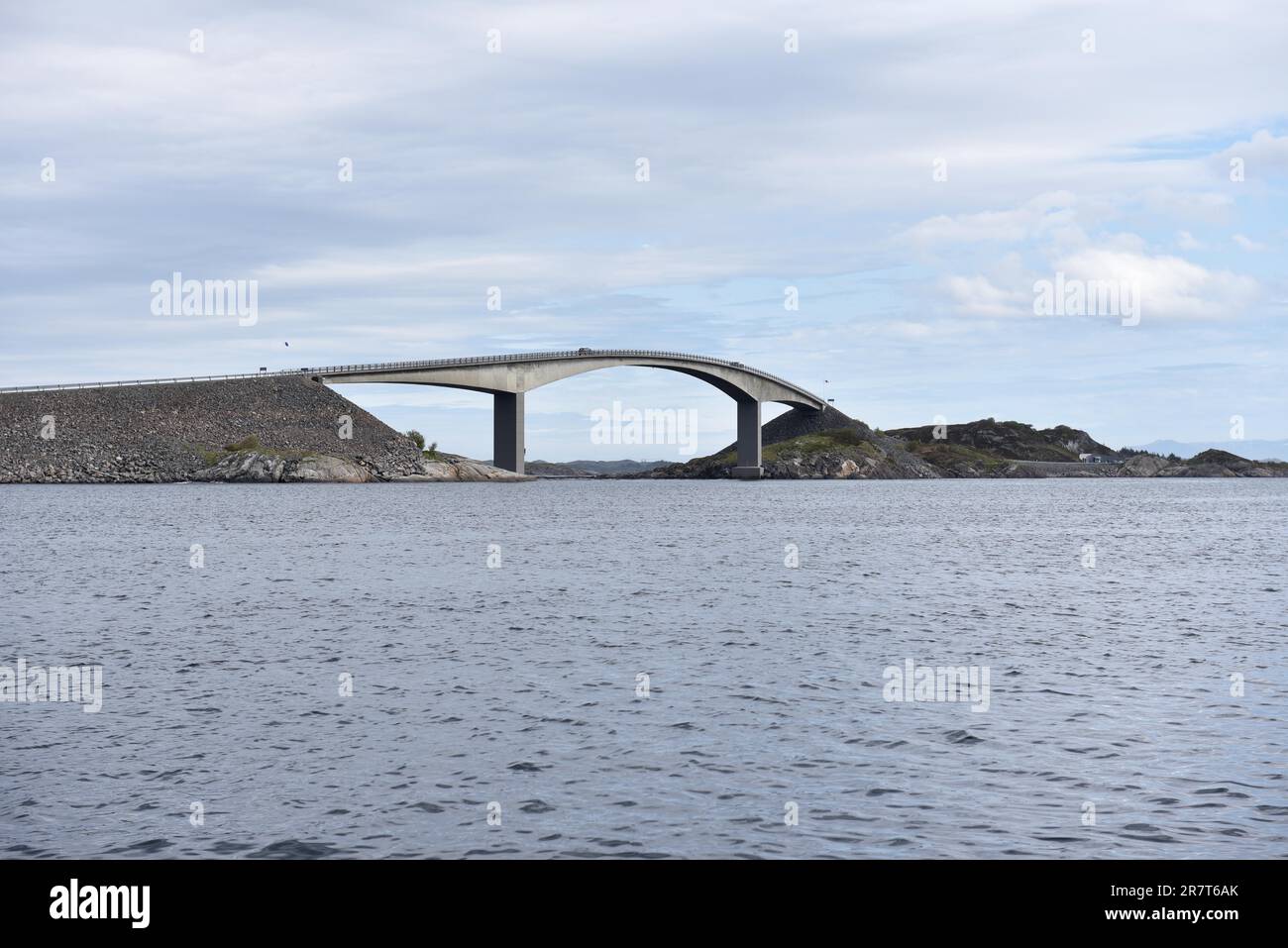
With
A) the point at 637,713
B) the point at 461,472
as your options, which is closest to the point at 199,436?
the point at 461,472

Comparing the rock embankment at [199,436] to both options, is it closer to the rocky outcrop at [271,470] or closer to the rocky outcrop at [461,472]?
the rocky outcrop at [271,470]

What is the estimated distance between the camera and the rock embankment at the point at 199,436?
143000 mm

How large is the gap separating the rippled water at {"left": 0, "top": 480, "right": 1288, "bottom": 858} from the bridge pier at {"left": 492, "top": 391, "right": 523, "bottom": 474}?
113691mm

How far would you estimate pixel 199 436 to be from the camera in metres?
147

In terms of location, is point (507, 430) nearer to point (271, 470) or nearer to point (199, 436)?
point (271, 470)

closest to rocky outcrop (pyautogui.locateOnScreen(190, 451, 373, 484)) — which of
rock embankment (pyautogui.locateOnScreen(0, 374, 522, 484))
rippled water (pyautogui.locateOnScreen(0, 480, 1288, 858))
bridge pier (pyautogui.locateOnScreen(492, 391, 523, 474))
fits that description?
rock embankment (pyautogui.locateOnScreen(0, 374, 522, 484))

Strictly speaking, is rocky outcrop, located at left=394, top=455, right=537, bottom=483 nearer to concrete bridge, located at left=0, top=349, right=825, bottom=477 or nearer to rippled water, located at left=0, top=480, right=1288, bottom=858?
concrete bridge, located at left=0, top=349, right=825, bottom=477

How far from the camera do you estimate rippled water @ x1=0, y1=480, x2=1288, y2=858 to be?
1238 centimetres

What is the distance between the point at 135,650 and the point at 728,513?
228 feet

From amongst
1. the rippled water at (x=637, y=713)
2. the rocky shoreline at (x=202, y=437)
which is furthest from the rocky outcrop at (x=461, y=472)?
the rippled water at (x=637, y=713)
